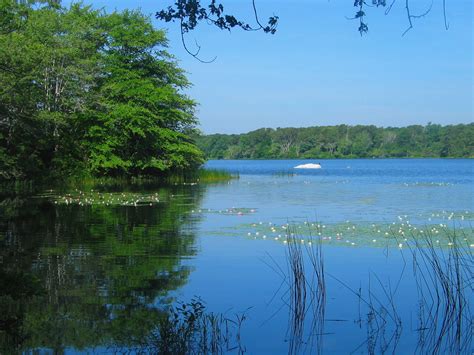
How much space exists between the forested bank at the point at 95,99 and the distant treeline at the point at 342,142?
10593 centimetres

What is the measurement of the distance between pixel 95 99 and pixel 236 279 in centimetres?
2873

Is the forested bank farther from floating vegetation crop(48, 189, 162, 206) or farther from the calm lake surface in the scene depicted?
the calm lake surface

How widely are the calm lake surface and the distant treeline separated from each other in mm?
127551

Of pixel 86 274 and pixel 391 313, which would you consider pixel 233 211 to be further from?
pixel 391 313

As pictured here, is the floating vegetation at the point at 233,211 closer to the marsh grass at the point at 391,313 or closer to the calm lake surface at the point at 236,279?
the calm lake surface at the point at 236,279

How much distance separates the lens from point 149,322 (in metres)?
7.53

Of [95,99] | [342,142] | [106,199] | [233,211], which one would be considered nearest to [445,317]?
[233,211]

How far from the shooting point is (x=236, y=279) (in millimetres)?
10219

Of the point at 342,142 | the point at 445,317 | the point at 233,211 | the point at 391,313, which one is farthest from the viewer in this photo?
the point at 342,142

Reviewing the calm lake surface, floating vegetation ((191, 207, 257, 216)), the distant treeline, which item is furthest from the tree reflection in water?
the distant treeline

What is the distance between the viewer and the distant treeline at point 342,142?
14300cm

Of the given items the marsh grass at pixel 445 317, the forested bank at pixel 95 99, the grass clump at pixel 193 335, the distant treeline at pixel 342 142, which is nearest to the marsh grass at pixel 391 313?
the marsh grass at pixel 445 317

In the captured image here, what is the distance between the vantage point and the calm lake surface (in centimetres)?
706

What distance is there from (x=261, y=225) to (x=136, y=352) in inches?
419
